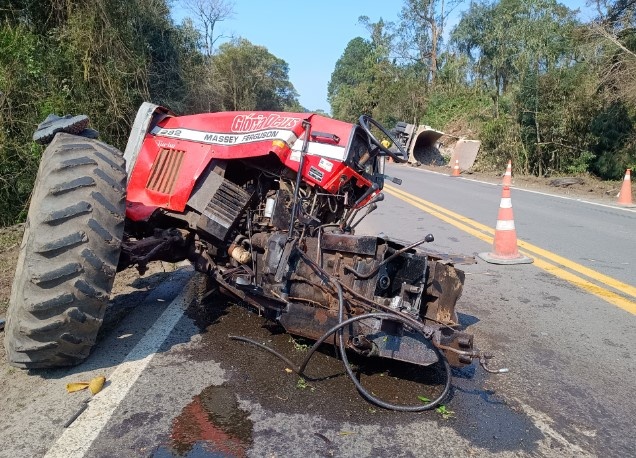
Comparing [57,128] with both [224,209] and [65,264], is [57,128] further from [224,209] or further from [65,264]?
[65,264]

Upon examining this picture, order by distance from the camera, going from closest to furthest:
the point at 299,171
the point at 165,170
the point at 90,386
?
the point at 90,386 < the point at 299,171 < the point at 165,170

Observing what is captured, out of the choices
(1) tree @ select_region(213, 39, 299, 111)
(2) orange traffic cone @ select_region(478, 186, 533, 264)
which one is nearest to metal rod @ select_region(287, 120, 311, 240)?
(2) orange traffic cone @ select_region(478, 186, 533, 264)

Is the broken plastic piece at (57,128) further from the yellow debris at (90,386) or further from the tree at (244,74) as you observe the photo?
the tree at (244,74)

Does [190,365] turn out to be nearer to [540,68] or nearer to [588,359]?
[588,359]

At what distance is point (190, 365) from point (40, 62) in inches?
305

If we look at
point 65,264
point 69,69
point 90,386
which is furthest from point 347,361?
point 69,69

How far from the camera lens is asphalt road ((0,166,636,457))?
2.72 m

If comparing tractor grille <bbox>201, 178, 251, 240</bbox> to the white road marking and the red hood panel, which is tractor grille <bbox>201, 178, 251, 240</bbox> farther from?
the white road marking

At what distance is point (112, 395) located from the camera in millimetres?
3090

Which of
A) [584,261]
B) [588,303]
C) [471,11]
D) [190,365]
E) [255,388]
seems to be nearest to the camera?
[255,388]

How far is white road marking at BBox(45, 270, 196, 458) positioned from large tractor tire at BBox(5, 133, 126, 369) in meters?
0.31

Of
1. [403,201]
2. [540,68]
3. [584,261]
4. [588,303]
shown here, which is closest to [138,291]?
[588,303]

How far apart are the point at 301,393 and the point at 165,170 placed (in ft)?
7.40

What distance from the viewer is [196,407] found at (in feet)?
9.95
